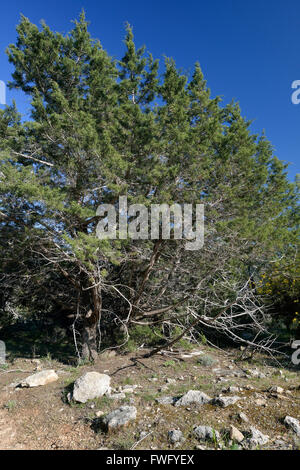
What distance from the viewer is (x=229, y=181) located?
246 inches

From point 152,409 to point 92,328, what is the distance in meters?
3.69

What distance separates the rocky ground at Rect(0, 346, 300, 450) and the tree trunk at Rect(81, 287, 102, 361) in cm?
89

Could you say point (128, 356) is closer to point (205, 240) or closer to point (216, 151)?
point (205, 240)

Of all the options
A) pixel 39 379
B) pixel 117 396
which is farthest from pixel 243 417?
pixel 39 379

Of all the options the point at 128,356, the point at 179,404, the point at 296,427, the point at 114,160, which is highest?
the point at 114,160

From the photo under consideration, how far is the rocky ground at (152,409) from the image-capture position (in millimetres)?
2705

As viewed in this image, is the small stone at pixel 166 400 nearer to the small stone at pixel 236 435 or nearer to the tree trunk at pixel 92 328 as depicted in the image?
the small stone at pixel 236 435

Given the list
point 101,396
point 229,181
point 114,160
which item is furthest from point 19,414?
point 229,181

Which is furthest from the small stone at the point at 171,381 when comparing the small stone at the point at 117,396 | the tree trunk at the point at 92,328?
the tree trunk at the point at 92,328

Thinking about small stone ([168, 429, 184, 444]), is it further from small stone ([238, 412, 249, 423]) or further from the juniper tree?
the juniper tree

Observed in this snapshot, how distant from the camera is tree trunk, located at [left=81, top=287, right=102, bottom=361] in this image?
20.5 ft

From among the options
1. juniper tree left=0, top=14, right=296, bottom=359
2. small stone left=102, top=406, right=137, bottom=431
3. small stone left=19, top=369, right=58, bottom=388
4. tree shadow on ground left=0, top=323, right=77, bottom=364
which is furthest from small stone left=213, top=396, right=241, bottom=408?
tree shadow on ground left=0, top=323, right=77, bottom=364

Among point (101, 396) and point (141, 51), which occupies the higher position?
point (141, 51)
